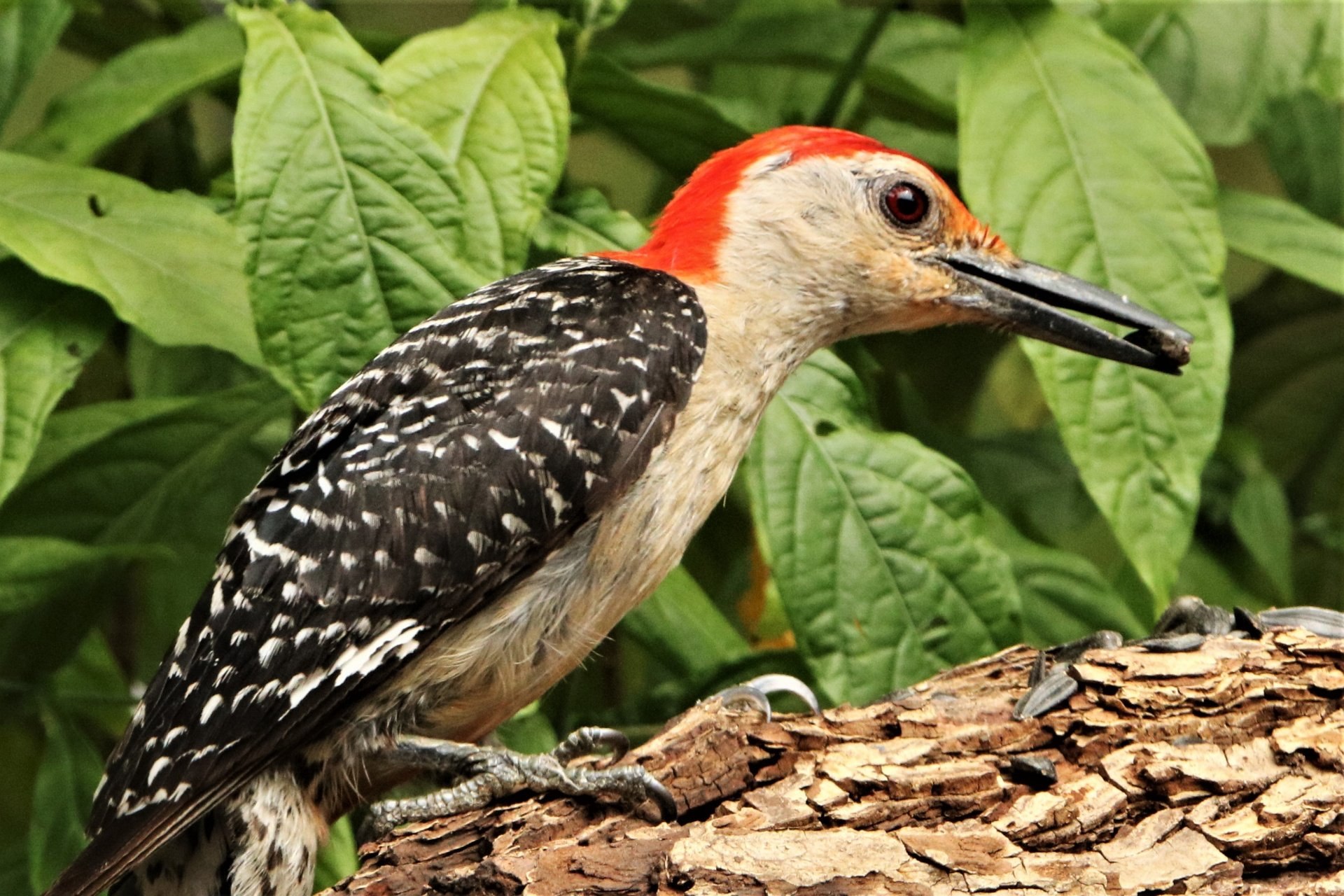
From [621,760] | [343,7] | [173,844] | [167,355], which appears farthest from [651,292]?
[343,7]

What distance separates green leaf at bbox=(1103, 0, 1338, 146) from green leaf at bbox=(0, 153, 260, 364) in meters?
1.83

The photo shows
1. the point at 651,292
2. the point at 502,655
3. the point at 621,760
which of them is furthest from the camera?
the point at 651,292

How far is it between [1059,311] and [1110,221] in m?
0.30

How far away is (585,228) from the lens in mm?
2398

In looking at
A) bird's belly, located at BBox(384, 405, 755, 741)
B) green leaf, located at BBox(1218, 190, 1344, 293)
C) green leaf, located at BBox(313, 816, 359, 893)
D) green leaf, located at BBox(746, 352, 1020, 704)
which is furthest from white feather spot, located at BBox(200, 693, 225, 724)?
green leaf, located at BBox(1218, 190, 1344, 293)

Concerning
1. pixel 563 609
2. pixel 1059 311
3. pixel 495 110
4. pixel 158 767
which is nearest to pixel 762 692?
pixel 563 609

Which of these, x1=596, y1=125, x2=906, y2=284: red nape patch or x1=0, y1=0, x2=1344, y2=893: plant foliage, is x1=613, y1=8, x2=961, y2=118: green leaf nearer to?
x1=0, y1=0, x2=1344, y2=893: plant foliage

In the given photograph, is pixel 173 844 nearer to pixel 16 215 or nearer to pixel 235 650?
pixel 235 650

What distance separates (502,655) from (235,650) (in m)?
0.34

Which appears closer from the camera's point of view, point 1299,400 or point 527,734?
point 527,734

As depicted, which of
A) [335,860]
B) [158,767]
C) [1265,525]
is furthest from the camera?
[1265,525]

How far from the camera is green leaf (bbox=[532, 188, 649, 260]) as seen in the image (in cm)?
236

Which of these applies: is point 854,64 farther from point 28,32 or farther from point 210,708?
point 210,708

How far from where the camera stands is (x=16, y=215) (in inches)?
85.1
